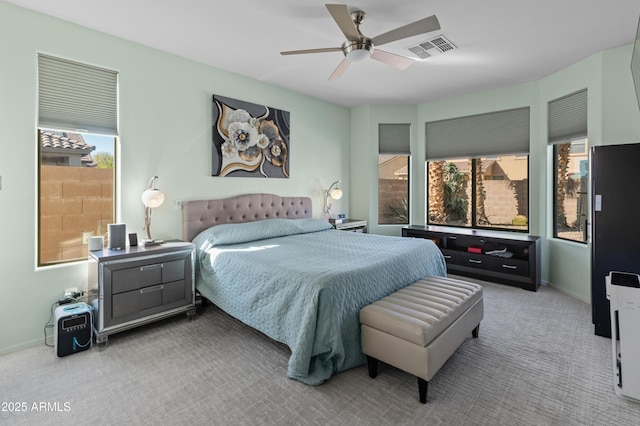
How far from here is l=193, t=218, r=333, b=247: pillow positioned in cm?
344

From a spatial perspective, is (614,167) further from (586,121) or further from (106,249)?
(106,249)

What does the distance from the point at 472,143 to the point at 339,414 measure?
4677 mm

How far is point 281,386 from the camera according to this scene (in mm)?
2174

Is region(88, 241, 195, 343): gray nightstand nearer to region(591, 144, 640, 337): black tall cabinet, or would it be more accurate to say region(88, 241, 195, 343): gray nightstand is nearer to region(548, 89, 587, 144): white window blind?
region(591, 144, 640, 337): black tall cabinet

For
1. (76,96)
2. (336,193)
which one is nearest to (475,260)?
(336,193)

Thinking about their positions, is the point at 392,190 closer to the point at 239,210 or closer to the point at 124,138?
the point at 239,210

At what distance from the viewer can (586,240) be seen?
3924mm

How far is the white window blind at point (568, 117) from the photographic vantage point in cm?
384

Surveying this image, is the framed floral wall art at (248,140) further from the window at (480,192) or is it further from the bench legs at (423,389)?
the bench legs at (423,389)

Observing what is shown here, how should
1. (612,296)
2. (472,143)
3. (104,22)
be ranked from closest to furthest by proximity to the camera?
1. (612,296)
2. (104,22)
3. (472,143)

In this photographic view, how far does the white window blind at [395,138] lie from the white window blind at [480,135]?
362mm

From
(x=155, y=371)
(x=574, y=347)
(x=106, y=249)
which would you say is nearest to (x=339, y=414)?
(x=155, y=371)

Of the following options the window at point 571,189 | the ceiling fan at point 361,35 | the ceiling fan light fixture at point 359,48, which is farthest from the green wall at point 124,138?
the window at point 571,189

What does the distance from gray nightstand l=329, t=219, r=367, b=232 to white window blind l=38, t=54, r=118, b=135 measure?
324 cm
